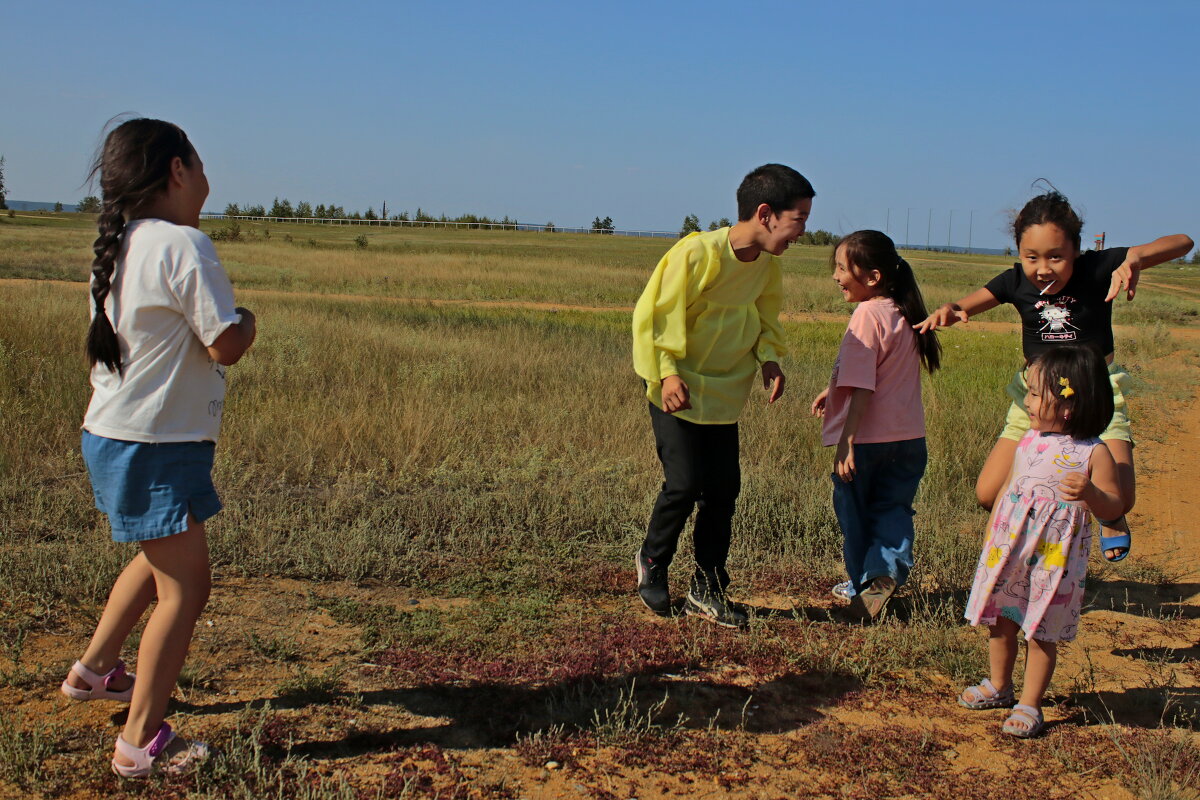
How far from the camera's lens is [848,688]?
141 inches

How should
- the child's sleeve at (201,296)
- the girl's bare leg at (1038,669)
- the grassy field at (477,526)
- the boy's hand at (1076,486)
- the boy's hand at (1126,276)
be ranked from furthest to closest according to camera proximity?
the boy's hand at (1126,276)
the grassy field at (477,526)
the girl's bare leg at (1038,669)
the boy's hand at (1076,486)
the child's sleeve at (201,296)

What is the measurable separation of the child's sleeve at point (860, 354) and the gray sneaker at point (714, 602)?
3.23 feet

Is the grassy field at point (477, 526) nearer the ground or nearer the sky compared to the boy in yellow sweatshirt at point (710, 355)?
nearer the ground

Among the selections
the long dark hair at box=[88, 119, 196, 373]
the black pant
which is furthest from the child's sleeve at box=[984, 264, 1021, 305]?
the long dark hair at box=[88, 119, 196, 373]

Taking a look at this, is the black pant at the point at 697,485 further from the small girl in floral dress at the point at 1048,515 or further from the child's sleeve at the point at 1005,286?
the child's sleeve at the point at 1005,286

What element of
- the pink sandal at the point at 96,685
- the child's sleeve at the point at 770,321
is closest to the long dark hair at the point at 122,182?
the pink sandal at the point at 96,685

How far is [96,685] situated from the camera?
2893 mm

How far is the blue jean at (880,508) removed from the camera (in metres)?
4.03

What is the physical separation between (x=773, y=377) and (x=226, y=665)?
238cm

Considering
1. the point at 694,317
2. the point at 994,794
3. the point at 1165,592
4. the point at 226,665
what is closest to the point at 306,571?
the point at 226,665

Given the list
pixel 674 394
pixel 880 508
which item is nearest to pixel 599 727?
pixel 674 394

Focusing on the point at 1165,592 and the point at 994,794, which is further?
the point at 1165,592

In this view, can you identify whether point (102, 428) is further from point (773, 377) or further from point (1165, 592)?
point (1165, 592)

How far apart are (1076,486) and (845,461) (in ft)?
3.46
